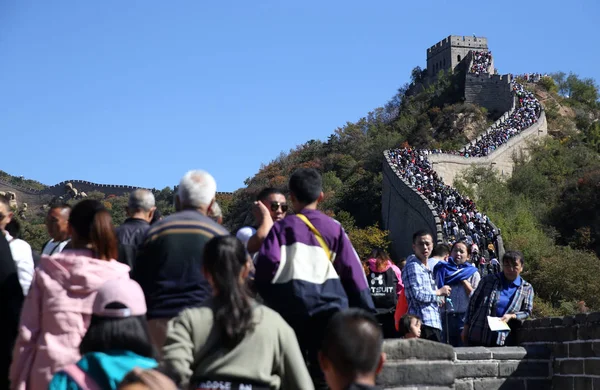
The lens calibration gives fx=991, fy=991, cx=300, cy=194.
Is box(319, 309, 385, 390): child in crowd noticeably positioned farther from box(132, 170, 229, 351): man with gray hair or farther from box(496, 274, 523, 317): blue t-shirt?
box(496, 274, 523, 317): blue t-shirt

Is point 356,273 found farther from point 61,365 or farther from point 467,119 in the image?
point 467,119

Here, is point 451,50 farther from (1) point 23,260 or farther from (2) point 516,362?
(1) point 23,260

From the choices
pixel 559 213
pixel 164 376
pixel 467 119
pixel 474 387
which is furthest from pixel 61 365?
pixel 467 119

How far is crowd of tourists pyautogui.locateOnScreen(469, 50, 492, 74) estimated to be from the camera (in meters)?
73.8

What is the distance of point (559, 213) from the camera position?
170 feet

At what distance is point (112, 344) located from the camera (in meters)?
4.34

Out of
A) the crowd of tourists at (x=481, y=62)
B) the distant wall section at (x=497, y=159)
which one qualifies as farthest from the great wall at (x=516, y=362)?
the crowd of tourists at (x=481, y=62)

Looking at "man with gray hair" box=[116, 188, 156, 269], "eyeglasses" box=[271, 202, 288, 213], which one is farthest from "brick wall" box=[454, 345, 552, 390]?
"man with gray hair" box=[116, 188, 156, 269]

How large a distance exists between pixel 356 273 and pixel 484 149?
51488 mm

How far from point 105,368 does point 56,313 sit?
25.3 inches

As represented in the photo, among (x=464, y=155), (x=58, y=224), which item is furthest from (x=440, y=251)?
(x=464, y=155)

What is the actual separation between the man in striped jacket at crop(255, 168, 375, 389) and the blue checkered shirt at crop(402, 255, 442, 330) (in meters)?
2.90

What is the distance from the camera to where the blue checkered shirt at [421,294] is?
28.1 ft

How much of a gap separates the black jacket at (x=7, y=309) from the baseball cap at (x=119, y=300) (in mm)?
1184
